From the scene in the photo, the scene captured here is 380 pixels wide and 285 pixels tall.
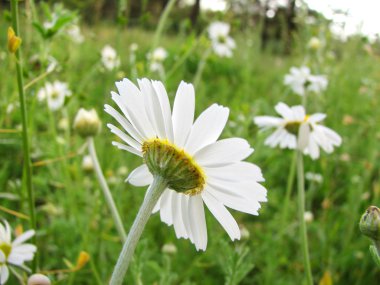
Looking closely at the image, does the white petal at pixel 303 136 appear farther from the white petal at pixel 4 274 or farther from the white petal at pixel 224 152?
the white petal at pixel 4 274

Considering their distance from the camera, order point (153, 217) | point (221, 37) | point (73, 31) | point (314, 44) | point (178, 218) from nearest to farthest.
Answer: point (178, 218), point (153, 217), point (314, 44), point (73, 31), point (221, 37)

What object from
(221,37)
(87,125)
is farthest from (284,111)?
(221,37)

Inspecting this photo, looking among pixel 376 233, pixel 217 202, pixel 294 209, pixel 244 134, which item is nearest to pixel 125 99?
pixel 217 202

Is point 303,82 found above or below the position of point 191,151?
below

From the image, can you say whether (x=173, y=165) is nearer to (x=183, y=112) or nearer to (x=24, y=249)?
(x=183, y=112)

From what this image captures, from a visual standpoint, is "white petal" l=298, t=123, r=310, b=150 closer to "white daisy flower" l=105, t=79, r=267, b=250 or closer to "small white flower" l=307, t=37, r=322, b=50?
"white daisy flower" l=105, t=79, r=267, b=250

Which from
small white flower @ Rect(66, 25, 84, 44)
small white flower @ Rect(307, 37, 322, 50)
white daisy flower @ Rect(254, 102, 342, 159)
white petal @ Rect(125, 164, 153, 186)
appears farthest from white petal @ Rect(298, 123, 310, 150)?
small white flower @ Rect(307, 37, 322, 50)

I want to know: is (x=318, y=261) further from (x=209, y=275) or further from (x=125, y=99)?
(x=125, y=99)
